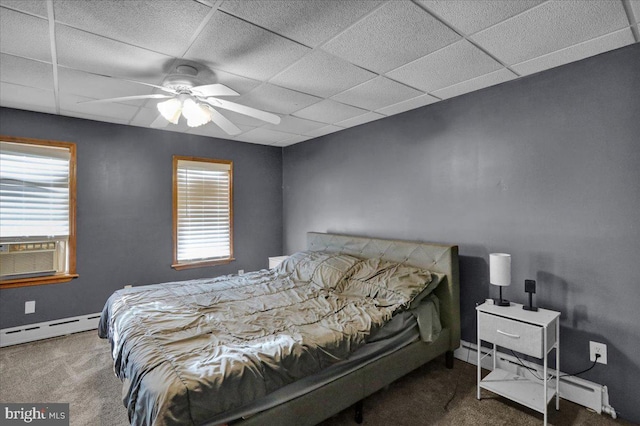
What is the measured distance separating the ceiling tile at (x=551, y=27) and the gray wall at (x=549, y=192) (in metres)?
0.44

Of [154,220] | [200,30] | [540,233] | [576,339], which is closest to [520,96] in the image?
[540,233]

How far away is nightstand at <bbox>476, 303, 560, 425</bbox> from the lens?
7.01 feet

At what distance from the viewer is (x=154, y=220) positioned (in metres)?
4.24

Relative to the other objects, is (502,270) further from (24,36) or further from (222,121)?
(24,36)

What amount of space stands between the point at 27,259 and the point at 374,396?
392 centimetres

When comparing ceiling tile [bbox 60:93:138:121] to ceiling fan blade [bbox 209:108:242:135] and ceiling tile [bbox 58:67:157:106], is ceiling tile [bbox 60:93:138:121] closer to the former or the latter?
ceiling tile [bbox 58:67:157:106]

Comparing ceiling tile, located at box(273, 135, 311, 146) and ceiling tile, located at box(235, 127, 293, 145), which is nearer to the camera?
ceiling tile, located at box(235, 127, 293, 145)

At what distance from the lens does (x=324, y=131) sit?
4.39 m

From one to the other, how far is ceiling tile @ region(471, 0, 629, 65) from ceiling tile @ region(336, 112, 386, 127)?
5.01 feet

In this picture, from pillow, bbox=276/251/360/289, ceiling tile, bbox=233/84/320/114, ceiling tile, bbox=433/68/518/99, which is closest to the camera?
ceiling tile, bbox=433/68/518/99

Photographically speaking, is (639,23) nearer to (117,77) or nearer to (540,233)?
(540,233)

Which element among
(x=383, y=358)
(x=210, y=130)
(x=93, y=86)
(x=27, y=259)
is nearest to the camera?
(x=383, y=358)

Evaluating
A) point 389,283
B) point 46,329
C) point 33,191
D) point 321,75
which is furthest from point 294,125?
point 46,329

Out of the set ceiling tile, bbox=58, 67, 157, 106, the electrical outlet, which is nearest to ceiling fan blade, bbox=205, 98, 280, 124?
ceiling tile, bbox=58, 67, 157, 106
